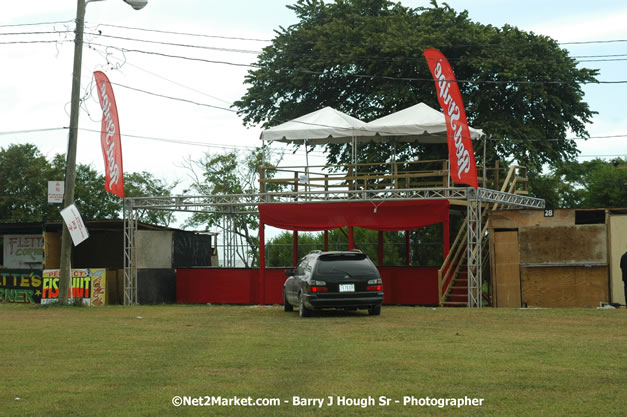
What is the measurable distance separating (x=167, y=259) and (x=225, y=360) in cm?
2137

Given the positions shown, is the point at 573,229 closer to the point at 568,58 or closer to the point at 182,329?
the point at 182,329

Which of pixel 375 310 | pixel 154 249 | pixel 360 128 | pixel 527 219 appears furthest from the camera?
pixel 154 249

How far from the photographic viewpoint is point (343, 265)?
68.6 feet

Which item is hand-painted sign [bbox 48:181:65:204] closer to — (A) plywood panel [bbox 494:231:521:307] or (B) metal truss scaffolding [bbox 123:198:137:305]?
(B) metal truss scaffolding [bbox 123:198:137:305]

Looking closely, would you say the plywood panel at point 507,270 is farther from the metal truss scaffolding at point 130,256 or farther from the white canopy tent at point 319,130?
the metal truss scaffolding at point 130,256

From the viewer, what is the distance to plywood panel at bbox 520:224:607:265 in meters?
25.6

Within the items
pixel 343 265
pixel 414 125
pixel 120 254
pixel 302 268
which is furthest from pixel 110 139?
pixel 343 265

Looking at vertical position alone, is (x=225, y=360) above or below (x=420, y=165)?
below

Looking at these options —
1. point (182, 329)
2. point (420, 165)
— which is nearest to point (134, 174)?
point (420, 165)

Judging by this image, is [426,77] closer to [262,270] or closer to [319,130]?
[319,130]

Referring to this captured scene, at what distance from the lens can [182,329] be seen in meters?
18.2

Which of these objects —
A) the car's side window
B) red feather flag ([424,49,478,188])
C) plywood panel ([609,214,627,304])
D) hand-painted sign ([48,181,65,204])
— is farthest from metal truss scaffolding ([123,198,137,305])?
plywood panel ([609,214,627,304])

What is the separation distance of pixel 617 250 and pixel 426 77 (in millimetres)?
16158

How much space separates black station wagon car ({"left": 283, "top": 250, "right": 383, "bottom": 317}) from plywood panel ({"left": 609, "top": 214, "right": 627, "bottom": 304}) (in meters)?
7.94
